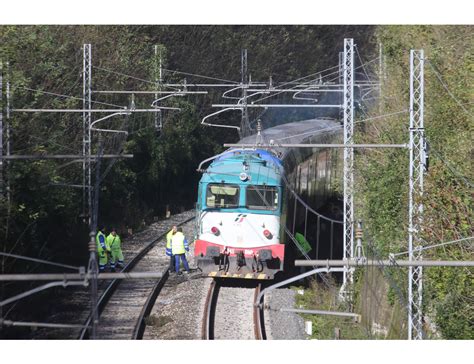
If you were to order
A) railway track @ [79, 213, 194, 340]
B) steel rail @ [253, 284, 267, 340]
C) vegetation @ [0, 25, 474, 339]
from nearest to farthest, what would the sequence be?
steel rail @ [253, 284, 267, 340]
railway track @ [79, 213, 194, 340]
vegetation @ [0, 25, 474, 339]

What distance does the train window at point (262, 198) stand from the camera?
19078mm

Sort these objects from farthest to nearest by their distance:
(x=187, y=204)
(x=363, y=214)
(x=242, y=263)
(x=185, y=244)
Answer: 1. (x=187, y=204)
2. (x=363, y=214)
3. (x=185, y=244)
4. (x=242, y=263)

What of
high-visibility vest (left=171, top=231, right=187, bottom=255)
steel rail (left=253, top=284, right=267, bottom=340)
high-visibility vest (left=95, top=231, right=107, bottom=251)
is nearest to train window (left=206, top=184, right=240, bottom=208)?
high-visibility vest (left=171, top=231, right=187, bottom=255)

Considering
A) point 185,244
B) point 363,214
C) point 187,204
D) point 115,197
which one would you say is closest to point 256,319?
point 185,244

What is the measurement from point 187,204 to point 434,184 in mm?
15539

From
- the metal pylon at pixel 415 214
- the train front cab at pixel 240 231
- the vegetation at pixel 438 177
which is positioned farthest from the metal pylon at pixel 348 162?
the metal pylon at pixel 415 214

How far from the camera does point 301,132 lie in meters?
A: 24.9

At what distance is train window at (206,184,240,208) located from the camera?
62.7 feet

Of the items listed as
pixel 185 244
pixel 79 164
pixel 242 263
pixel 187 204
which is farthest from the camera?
pixel 187 204

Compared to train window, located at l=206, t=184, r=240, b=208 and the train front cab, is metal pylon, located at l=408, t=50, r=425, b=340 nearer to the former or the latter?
the train front cab

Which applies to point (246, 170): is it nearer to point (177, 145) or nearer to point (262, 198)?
point (262, 198)

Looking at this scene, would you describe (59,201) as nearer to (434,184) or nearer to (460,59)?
(434,184)

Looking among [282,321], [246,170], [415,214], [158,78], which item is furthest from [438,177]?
[158,78]

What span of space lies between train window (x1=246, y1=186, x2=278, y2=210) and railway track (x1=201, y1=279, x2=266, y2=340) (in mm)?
1675
